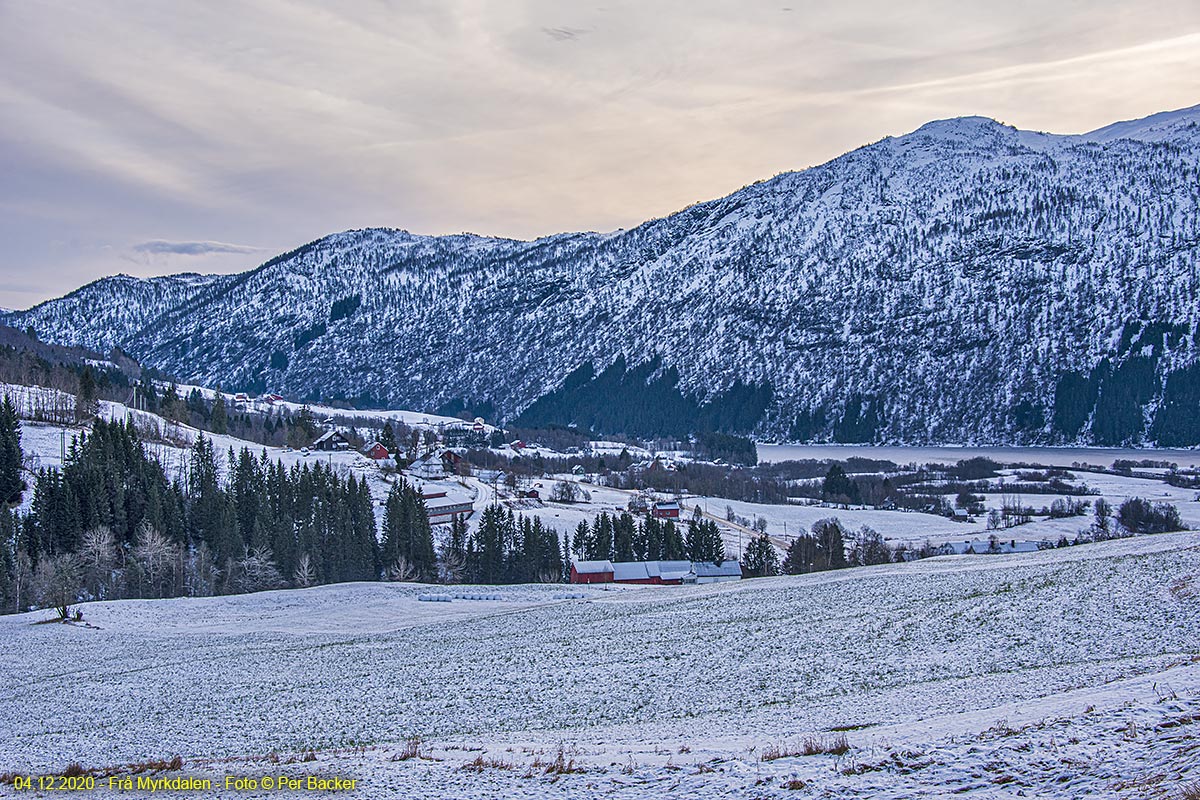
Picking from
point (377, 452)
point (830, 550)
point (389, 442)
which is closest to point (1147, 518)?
point (830, 550)

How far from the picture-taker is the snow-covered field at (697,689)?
1758 cm

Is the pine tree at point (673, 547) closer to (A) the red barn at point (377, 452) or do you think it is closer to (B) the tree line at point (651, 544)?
(B) the tree line at point (651, 544)

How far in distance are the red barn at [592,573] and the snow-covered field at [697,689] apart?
2388 cm

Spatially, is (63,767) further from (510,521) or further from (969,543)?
(969,543)

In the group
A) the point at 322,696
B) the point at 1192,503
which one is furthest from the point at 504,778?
the point at 1192,503

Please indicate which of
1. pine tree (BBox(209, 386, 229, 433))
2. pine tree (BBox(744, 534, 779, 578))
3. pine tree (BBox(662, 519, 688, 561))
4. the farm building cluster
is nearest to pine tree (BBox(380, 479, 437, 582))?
the farm building cluster

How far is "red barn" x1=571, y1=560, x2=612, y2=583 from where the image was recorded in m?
78.7

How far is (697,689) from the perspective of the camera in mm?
30547

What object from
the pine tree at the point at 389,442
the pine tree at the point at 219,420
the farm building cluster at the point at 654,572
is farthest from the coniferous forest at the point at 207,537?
the pine tree at the point at 219,420

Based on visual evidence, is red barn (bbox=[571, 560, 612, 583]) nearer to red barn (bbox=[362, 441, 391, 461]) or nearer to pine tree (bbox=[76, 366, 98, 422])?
red barn (bbox=[362, 441, 391, 461])

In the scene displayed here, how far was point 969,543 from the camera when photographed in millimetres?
96750

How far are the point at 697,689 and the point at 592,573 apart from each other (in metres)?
48.7

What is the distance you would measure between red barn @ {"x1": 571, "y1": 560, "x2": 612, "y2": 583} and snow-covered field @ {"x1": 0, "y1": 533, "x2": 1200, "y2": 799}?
2388 cm

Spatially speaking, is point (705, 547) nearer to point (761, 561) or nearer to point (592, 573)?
point (761, 561)
